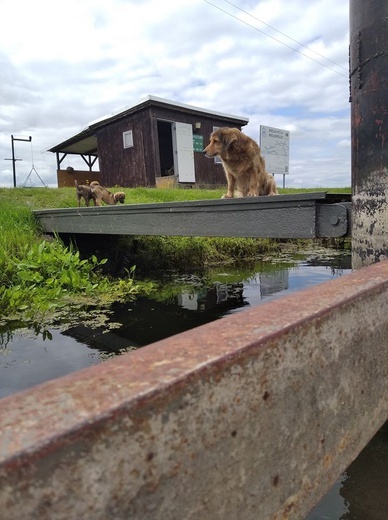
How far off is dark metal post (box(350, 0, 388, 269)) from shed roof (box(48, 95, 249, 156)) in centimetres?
1250

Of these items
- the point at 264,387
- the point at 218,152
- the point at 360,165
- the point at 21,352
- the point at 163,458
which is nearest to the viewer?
the point at 163,458

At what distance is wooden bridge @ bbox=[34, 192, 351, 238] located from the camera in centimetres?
290

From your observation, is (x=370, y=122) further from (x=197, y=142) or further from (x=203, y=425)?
(x=197, y=142)

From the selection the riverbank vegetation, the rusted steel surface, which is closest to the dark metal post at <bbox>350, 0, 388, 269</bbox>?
the rusted steel surface

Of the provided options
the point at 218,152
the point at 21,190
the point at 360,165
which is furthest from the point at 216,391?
the point at 21,190

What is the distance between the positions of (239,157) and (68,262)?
2.70 metres

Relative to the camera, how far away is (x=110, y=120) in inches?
623

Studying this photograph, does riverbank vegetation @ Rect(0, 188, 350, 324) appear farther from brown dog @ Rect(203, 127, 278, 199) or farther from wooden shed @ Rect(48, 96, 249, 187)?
wooden shed @ Rect(48, 96, 249, 187)

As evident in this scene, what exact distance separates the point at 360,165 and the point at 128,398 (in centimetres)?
221

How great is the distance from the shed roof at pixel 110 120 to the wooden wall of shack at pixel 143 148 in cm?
9

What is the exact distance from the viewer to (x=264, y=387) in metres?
0.74

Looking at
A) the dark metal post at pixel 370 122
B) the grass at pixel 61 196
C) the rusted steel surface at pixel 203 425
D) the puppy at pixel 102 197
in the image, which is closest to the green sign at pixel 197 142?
the grass at pixel 61 196

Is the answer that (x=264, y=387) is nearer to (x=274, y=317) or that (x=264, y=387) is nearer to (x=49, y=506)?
(x=274, y=317)

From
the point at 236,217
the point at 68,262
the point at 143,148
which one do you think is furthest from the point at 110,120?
the point at 236,217
